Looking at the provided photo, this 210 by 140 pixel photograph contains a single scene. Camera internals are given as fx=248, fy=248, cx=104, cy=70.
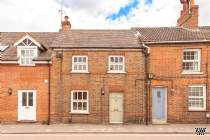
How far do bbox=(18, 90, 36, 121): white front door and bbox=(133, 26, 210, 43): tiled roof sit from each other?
9.83 meters

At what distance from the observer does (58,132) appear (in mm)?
15484

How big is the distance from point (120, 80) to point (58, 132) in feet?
20.4

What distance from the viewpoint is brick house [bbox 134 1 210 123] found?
18.9 metres

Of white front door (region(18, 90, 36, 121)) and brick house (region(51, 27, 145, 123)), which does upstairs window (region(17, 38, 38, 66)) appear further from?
white front door (region(18, 90, 36, 121))

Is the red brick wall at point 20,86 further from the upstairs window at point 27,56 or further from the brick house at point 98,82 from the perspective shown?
the brick house at point 98,82

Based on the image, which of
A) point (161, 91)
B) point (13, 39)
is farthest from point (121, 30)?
point (13, 39)

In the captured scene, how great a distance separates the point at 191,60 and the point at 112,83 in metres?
6.32

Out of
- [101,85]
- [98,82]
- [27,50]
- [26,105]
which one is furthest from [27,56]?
[101,85]

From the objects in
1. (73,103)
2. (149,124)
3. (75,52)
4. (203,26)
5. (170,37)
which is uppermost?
(203,26)

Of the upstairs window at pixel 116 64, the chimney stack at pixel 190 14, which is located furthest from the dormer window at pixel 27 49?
the chimney stack at pixel 190 14

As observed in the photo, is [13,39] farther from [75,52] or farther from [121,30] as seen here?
[121,30]

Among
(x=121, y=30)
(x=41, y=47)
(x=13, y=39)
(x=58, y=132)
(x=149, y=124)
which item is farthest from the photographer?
(x=13, y=39)

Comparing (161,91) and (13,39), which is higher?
(13,39)

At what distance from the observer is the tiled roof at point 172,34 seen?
19203 mm
